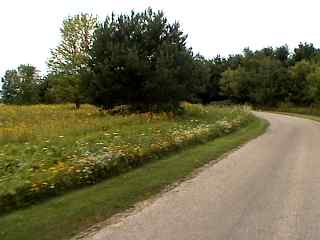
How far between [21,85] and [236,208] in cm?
11049

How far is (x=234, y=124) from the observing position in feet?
108

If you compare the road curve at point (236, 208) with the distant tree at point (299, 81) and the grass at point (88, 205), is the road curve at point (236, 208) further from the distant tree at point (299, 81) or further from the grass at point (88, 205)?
the distant tree at point (299, 81)

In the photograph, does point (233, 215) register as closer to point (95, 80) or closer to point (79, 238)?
point (79, 238)

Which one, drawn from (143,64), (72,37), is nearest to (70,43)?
(72,37)

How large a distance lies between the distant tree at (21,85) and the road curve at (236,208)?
94.0 meters

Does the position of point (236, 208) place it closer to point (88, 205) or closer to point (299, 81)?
point (88, 205)

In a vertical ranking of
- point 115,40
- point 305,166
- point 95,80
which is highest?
point 115,40

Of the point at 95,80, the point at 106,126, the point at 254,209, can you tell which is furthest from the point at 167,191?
the point at 95,80

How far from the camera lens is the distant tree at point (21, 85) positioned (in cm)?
10926

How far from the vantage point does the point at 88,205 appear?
388 inches

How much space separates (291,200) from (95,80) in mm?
27486

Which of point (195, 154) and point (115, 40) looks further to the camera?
point (115, 40)

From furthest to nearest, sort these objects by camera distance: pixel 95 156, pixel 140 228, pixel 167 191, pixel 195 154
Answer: pixel 195 154 → pixel 95 156 → pixel 167 191 → pixel 140 228

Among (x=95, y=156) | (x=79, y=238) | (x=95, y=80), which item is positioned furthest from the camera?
(x=95, y=80)
